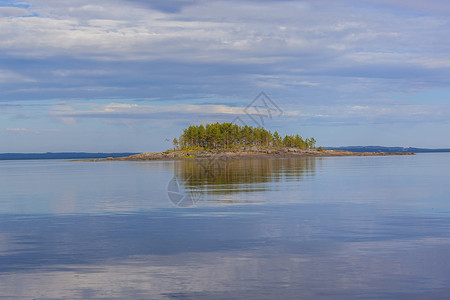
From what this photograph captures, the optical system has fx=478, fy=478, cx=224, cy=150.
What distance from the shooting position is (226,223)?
24125 mm

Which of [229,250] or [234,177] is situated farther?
[234,177]

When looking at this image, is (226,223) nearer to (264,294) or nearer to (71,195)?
(264,294)

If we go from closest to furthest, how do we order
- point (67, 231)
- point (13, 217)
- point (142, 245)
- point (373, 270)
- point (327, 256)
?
point (373, 270) < point (327, 256) < point (142, 245) < point (67, 231) < point (13, 217)

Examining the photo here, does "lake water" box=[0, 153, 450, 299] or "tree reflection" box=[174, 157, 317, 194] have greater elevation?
"tree reflection" box=[174, 157, 317, 194]

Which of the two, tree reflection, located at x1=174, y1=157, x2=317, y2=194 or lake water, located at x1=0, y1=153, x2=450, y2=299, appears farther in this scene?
tree reflection, located at x1=174, y1=157, x2=317, y2=194

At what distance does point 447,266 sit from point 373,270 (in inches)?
95.7

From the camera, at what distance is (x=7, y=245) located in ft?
64.1

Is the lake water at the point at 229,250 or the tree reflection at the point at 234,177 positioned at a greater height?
the tree reflection at the point at 234,177

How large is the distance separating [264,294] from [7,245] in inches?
475

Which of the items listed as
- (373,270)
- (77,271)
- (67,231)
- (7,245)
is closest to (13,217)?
(67,231)

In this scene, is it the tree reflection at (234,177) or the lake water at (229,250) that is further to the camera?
the tree reflection at (234,177)

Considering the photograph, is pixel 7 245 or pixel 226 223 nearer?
pixel 7 245

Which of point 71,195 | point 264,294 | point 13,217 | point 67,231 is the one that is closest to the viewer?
point 264,294

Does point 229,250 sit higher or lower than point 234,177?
lower
